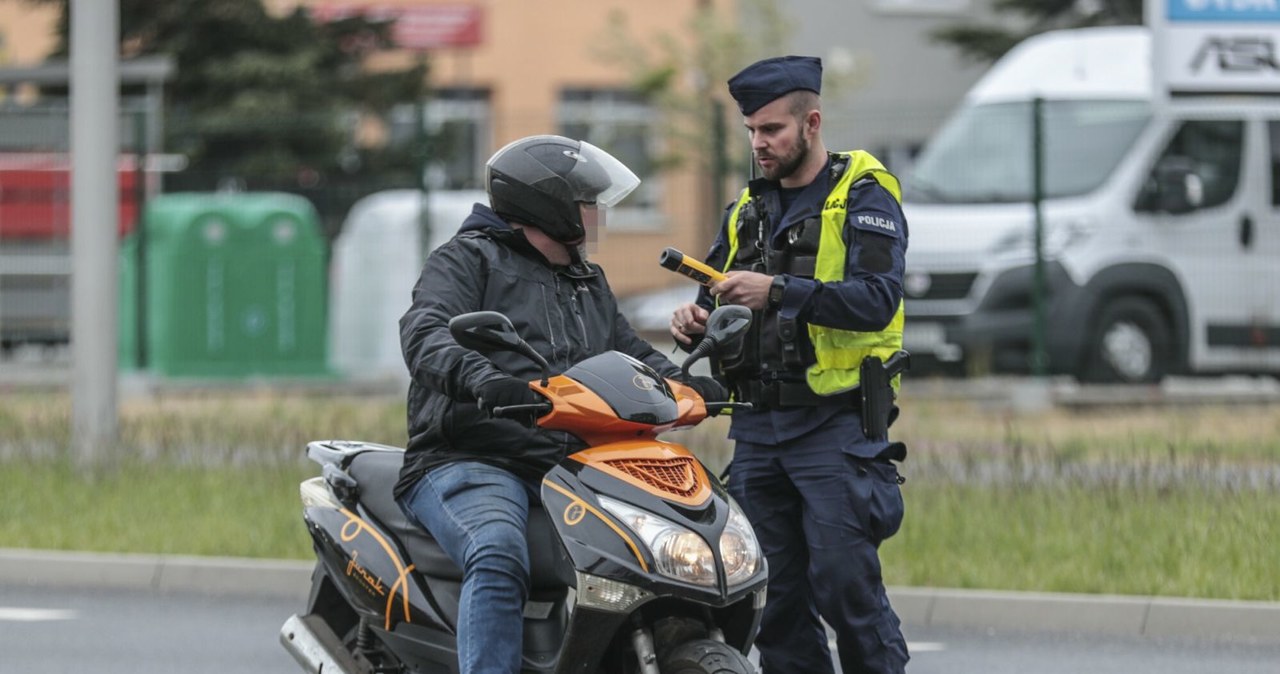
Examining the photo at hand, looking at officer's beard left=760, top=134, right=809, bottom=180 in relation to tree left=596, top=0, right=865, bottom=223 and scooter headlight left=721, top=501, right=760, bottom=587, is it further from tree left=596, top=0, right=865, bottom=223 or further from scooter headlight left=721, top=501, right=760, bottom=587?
tree left=596, top=0, right=865, bottom=223

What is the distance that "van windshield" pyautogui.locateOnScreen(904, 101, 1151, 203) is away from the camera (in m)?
15.8

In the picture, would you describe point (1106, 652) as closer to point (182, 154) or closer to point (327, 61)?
point (182, 154)

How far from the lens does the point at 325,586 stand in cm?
578

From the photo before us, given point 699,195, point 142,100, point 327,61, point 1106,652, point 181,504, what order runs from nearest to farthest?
Answer: point 1106,652 < point 181,504 < point 699,195 < point 142,100 < point 327,61

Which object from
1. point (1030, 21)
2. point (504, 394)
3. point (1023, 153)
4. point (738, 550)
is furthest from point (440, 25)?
point (738, 550)

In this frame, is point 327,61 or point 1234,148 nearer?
point 1234,148

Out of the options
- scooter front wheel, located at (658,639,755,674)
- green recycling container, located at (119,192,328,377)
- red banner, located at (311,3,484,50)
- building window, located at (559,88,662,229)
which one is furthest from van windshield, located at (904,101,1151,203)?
red banner, located at (311,3,484,50)

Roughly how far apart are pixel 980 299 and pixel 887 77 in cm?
2000

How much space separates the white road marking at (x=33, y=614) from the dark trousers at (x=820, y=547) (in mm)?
3607

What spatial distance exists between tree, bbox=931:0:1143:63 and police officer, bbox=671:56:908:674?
2422 centimetres

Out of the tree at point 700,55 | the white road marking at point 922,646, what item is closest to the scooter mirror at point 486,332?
the white road marking at point 922,646

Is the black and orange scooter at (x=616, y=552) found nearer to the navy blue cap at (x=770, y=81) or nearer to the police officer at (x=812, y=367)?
the police officer at (x=812, y=367)

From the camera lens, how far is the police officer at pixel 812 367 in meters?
5.49

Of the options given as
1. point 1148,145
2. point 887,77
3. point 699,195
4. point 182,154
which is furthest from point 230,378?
point 887,77
